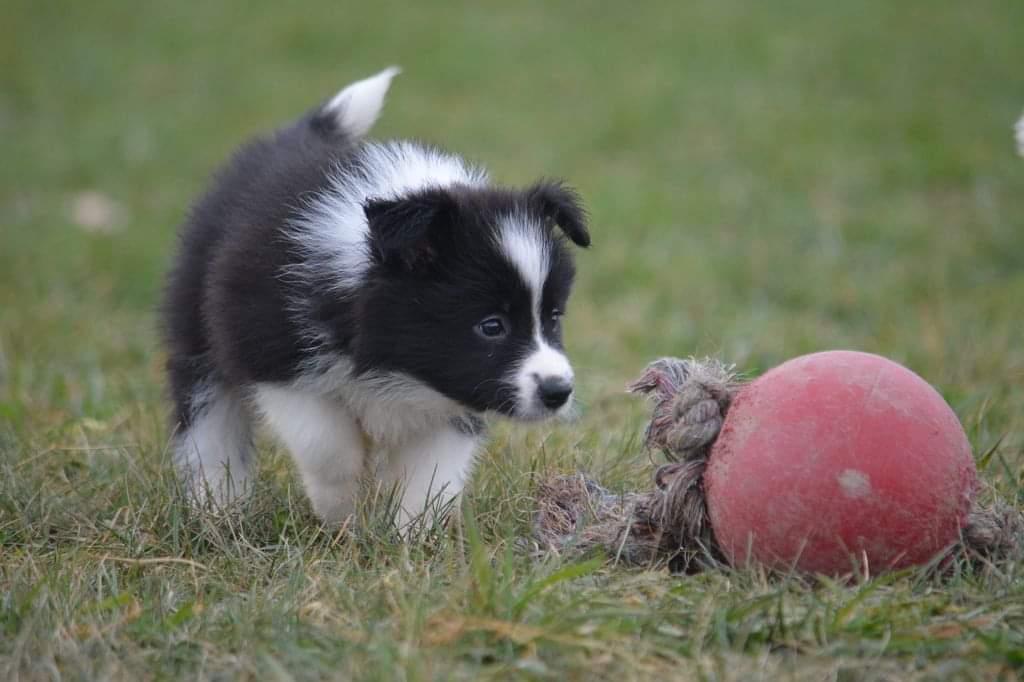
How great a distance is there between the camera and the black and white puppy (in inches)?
138

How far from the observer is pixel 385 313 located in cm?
356

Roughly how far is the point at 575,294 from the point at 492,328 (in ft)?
12.7

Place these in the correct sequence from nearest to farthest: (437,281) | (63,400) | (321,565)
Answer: (321,565) < (437,281) < (63,400)

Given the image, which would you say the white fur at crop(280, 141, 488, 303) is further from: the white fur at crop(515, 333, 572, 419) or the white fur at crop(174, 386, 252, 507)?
the white fur at crop(174, 386, 252, 507)

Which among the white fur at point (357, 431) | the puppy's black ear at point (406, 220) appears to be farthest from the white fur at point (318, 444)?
the puppy's black ear at point (406, 220)

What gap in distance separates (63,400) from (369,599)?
2856mm

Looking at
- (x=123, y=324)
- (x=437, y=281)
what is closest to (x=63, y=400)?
(x=123, y=324)

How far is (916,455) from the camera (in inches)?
114

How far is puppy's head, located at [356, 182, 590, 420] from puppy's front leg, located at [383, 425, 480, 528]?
12.2 inches

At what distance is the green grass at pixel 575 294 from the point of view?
2676 millimetres

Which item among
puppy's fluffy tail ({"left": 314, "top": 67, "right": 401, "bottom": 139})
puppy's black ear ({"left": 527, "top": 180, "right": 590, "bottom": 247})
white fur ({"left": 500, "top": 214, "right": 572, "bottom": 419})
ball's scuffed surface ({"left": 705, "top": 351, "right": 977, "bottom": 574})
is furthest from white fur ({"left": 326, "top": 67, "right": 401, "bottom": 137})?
ball's scuffed surface ({"left": 705, "top": 351, "right": 977, "bottom": 574})

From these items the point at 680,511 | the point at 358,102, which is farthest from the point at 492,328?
the point at 358,102

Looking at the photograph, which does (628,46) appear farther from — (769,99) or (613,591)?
(613,591)

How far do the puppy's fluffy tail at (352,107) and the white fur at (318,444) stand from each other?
4.40ft
